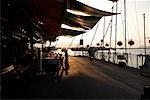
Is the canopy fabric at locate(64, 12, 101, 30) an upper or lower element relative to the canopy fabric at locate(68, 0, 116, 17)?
lower

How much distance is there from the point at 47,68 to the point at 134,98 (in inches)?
535

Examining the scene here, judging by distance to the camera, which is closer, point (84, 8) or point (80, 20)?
point (84, 8)

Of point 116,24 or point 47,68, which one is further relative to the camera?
point 116,24

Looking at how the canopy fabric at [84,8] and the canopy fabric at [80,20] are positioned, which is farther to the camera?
the canopy fabric at [80,20]

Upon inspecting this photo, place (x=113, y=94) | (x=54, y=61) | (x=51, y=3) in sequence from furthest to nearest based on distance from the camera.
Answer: (x=54, y=61) < (x=113, y=94) < (x=51, y=3)

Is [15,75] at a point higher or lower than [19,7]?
lower

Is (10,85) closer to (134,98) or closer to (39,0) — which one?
(39,0)

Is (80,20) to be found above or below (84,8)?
below

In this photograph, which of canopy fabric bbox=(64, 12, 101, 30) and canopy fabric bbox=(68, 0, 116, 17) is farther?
canopy fabric bbox=(64, 12, 101, 30)

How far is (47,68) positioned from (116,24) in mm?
18792

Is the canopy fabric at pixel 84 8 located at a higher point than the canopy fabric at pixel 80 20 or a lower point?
higher

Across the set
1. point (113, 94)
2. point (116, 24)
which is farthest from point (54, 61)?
point (116, 24)

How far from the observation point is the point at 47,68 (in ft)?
87.1

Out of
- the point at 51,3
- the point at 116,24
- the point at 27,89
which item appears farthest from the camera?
the point at 116,24
